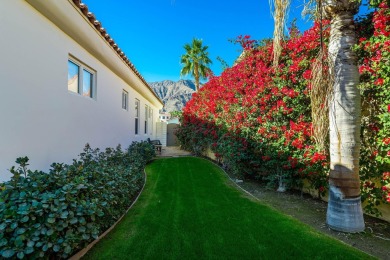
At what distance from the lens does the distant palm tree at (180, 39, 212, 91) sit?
26.3 m

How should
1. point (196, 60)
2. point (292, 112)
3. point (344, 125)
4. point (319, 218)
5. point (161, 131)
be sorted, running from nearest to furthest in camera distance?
1. point (344, 125)
2. point (319, 218)
3. point (292, 112)
4. point (161, 131)
5. point (196, 60)

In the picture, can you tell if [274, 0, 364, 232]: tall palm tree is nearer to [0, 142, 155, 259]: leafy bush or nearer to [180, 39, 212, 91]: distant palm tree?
[0, 142, 155, 259]: leafy bush

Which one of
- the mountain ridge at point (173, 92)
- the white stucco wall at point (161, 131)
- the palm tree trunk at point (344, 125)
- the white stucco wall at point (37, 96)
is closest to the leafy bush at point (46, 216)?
the white stucco wall at point (37, 96)

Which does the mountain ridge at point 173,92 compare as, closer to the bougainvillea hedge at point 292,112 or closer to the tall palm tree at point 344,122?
the bougainvillea hedge at point 292,112

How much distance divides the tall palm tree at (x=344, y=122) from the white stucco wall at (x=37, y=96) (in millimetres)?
4775

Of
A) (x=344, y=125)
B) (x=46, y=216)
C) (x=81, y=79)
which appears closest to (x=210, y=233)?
(x=46, y=216)

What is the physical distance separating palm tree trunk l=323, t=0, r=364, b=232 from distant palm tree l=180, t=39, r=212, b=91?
22.1m

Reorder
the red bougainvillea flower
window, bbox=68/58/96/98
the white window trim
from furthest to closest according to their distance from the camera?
1. the white window trim
2. window, bbox=68/58/96/98
3. the red bougainvillea flower

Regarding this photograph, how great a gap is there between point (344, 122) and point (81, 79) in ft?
21.8

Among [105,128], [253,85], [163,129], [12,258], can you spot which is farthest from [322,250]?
[163,129]

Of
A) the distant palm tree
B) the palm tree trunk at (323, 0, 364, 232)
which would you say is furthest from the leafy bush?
the distant palm tree

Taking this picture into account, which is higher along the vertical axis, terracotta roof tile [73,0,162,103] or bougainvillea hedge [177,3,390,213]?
terracotta roof tile [73,0,162,103]

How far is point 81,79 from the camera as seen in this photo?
22.1ft

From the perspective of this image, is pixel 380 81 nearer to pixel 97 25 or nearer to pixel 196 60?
pixel 97 25
